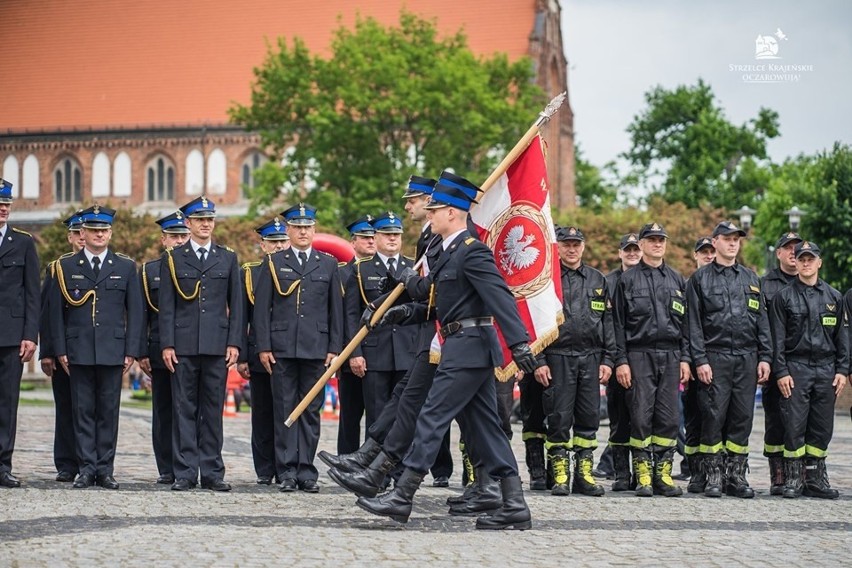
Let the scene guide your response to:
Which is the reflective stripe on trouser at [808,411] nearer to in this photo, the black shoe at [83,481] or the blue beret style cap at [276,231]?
the blue beret style cap at [276,231]

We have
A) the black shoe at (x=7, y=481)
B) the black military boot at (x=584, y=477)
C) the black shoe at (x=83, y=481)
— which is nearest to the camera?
the black shoe at (x=7, y=481)

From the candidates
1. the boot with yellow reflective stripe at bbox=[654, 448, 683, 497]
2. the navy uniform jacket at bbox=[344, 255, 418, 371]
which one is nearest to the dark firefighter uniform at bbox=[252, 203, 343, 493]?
the navy uniform jacket at bbox=[344, 255, 418, 371]

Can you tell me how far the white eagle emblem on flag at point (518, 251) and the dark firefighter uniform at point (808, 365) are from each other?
2820 millimetres

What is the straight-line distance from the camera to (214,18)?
261ft

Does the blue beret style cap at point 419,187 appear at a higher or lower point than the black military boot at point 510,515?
higher

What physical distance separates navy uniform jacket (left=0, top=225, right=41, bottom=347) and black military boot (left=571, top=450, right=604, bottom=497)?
4699mm

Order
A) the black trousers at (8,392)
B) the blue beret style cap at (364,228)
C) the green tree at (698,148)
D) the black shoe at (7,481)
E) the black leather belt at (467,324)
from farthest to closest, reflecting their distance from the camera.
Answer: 1. the green tree at (698,148)
2. the blue beret style cap at (364,228)
3. the black trousers at (8,392)
4. the black shoe at (7,481)
5. the black leather belt at (467,324)

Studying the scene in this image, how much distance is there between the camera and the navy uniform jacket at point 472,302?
33.2 ft

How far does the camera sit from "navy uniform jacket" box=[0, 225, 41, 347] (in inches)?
496

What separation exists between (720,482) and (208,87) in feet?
223

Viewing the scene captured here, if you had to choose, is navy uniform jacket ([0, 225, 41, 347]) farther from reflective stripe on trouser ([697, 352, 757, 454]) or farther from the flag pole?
reflective stripe on trouser ([697, 352, 757, 454])

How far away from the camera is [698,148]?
72688mm

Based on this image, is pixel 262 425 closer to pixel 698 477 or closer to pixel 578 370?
pixel 578 370

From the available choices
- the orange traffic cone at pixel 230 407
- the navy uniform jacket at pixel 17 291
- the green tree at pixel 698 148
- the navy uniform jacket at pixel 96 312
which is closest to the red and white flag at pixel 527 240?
the navy uniform jacket at pixel 96 312
